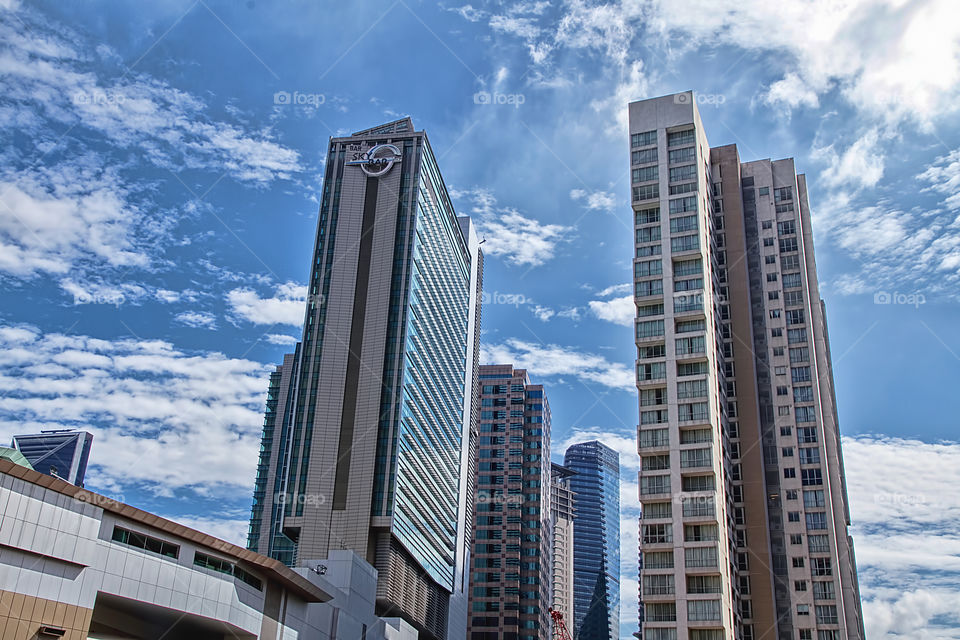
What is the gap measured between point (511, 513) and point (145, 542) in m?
121

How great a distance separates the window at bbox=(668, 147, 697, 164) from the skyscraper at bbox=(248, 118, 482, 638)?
35.6 m

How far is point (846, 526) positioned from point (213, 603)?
252ft

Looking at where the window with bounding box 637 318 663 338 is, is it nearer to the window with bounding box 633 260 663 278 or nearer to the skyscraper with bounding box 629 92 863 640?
the skyscraper with bounding box 629 92 863 640

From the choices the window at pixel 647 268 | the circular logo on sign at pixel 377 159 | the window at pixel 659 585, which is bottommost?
the window at pixel 659 585

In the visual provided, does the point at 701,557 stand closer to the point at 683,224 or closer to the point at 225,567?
the point at 683,224

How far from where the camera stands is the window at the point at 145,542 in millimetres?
46209

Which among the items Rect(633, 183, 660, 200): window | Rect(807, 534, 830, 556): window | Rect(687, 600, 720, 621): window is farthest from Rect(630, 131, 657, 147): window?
Rect(687, 600, 720, 621): window

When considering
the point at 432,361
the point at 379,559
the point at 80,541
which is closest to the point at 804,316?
the point at 432,361

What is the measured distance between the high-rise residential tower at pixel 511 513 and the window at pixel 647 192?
90.6 m

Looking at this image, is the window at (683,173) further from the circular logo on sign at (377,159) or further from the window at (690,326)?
the circular logo on sign at (377,159)

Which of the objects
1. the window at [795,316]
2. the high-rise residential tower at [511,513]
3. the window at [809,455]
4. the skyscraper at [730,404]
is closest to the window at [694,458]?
the skyscraper at [730,404]

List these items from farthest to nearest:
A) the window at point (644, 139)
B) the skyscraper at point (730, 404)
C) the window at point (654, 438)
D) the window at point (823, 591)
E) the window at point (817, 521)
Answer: the window at point (817, 521) → the window at point (644, 139) → the window at point (823, 591) → the window at point (654, 438) → the skyscraper at point (730, 404)

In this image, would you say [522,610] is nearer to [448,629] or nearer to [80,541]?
[448,629]

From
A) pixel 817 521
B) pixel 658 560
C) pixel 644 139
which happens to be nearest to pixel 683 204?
pixel 644 139
